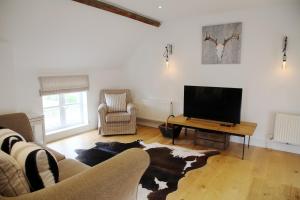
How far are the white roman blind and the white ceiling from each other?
6.06 ft

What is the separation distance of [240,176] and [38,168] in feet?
8.43

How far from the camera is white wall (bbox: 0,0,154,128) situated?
2949mm

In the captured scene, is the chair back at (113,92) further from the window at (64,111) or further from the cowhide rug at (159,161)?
the cowhide rug at (159,161)

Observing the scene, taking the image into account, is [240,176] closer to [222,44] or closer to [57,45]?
[222,44]

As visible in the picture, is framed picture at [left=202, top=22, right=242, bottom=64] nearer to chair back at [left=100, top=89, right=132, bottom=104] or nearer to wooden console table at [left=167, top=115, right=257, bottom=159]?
wooden console table at [left=167, top=115, right=257, bottom=159]

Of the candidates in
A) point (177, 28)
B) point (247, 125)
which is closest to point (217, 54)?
point (177, 28)

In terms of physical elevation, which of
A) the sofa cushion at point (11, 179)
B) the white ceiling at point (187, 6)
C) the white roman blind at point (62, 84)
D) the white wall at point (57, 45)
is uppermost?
the white ceiling at point (187, 6)

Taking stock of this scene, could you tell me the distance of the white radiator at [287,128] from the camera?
3545mm

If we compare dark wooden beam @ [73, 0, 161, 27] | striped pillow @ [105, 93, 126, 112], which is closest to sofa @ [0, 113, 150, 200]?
dark wooden beam @ [73, 0, 161, 27]

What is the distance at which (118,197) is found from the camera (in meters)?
1.37

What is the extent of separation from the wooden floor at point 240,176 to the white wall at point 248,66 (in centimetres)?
58

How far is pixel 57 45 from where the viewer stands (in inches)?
149

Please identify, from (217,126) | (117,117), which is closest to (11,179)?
(217,126)

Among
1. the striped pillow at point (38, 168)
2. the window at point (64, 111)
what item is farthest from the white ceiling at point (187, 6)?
the striped pillow at point (38, 168)
